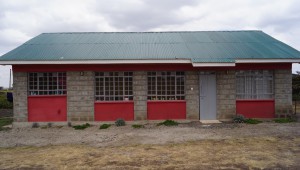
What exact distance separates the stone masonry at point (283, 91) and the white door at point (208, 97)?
9.87 feet

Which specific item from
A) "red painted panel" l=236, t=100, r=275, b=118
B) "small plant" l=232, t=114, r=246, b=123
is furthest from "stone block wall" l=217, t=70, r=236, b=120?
"small plant" l=232, t=114, r=246, b=123

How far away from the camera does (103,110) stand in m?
13.4

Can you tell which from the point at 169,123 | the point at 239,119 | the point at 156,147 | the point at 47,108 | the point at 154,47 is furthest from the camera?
the point at 154,47

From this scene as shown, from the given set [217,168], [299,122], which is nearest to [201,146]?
[217,168]

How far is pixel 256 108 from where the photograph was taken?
44.6 ft

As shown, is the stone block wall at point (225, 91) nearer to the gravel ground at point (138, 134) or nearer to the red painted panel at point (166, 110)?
the gravel ground at point (138, 134)

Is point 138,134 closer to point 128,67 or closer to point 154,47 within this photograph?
point 128,67

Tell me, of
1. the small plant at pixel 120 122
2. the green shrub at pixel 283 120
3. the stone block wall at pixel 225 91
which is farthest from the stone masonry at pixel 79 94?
the green shrub at pixel 283 120

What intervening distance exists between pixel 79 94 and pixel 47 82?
1.66 metres

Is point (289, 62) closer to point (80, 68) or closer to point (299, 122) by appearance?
point (299, 122)

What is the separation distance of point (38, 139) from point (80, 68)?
4.05m

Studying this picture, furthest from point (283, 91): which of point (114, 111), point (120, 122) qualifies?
point (114, 111)

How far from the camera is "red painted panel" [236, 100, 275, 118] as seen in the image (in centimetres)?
1354

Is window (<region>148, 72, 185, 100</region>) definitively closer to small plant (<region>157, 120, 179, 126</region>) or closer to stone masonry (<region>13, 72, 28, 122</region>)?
small plant (<region>157, 120, 179, 126</region>)
